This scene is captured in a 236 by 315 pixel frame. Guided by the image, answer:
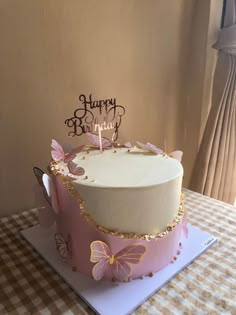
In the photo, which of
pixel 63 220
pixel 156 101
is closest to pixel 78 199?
pixel 63 220

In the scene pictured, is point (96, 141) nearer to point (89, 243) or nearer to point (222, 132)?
point (89, 243)

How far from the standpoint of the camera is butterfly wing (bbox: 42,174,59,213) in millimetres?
754

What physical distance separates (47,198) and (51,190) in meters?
0.06

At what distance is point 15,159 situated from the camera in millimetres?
1030

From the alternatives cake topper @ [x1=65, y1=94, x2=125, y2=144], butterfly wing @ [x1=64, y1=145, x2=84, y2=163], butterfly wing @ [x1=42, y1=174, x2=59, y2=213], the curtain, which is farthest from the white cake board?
the curtain

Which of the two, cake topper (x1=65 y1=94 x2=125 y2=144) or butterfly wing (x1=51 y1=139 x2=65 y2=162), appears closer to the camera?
butterfly wing (x1=51 y1=139 x2=65 y2=162)

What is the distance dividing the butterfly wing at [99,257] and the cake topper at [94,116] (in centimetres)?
49

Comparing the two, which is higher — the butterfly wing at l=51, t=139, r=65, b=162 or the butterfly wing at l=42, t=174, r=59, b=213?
the butterfly wing at l=51, t=139, r=65, b=162

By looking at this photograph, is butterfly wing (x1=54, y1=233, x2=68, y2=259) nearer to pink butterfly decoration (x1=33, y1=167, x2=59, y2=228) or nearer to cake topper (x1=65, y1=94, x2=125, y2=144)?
pink butterfly decoration (x1=33, y1=167, x2=59, y2=228)

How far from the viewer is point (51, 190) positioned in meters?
0.76

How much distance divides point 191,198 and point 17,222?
2.20 ft

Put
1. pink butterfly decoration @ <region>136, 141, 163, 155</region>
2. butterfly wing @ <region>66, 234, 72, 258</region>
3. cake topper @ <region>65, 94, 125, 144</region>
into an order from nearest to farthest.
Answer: butterfly wing @ <region>66, 234, 72, 258</region>
pink butterfly decoration @ <region>136, 141, 163, 155</region>
cake topper @ <region>65, 94, 125, 144</region>

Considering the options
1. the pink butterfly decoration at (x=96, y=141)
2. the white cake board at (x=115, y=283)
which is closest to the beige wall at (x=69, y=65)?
the pink butterfly decoration at (x=96, y=141)

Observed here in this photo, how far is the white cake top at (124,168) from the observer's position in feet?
2.34
